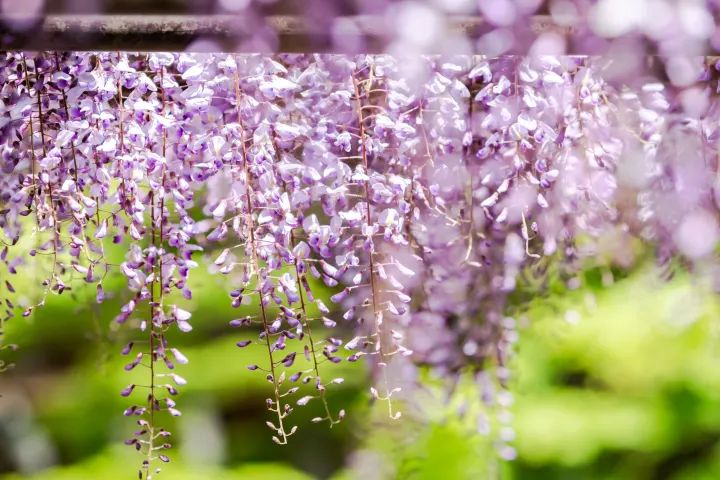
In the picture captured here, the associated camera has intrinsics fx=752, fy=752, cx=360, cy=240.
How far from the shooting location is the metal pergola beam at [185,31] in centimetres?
73

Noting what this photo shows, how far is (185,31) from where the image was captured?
0.79m

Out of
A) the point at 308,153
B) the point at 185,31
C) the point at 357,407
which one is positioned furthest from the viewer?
the point at 357,407

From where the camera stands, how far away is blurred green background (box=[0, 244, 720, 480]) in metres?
2.66

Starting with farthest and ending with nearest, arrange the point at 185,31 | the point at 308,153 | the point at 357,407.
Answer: the point at 357,407 → the point at 308,153 → the point at 185,31

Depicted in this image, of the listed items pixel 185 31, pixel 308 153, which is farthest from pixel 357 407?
pixel 185 31

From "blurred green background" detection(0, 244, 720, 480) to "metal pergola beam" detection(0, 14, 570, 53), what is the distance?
175cm

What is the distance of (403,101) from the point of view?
1.00m

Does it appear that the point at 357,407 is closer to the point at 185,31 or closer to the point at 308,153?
the point at 308,153

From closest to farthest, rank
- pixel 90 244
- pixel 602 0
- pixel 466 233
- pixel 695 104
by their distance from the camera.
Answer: pixel 602 0 → pixel 695 104 → pixel 90 244 → pixel 466 233

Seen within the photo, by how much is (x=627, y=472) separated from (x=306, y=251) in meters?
2.18

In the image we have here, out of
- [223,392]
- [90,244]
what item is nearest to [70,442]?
[223,392]

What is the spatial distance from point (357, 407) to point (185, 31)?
197 centimetres

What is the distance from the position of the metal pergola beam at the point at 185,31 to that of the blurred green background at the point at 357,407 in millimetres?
1746

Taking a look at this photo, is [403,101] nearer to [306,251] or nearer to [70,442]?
[306,251]
